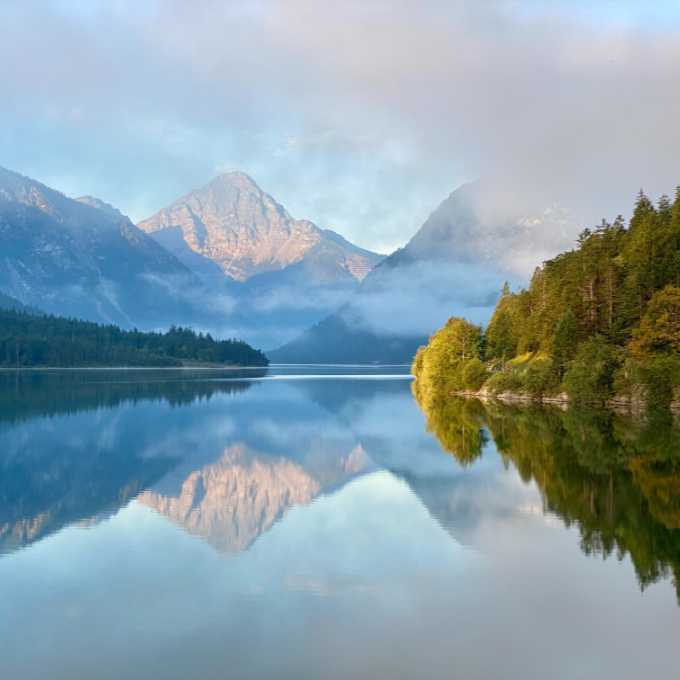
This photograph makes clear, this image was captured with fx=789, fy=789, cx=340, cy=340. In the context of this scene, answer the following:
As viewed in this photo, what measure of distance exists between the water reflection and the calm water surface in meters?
0.19

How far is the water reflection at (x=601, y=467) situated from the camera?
101ft

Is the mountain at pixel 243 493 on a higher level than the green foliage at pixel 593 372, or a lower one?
lower

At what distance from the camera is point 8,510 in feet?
126

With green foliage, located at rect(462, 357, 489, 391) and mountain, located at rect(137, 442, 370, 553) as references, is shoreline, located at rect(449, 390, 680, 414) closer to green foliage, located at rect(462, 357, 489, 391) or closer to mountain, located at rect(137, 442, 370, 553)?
green foliage, located at rect(462, 357, 489, 391)

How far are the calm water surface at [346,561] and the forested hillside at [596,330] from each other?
28.7 meters

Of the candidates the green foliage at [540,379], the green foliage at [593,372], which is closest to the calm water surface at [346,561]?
the green foliage at [593,372]

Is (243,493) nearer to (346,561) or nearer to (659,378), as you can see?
(346,561)

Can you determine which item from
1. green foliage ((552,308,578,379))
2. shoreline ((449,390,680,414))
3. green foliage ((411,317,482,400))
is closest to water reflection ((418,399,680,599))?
shoreline ((449,390,680,414))

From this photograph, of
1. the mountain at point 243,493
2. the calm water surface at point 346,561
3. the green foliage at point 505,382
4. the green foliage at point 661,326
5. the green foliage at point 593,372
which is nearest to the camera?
the calm water surface at point 346,561

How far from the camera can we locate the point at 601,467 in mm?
48188

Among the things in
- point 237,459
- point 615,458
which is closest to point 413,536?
point 615,458

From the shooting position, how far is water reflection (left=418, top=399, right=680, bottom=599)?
30.8 m

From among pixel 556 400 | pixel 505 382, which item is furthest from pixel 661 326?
pixel 505 382

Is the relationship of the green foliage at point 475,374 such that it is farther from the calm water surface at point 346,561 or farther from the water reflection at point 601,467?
the calm water surface at point 346,561
